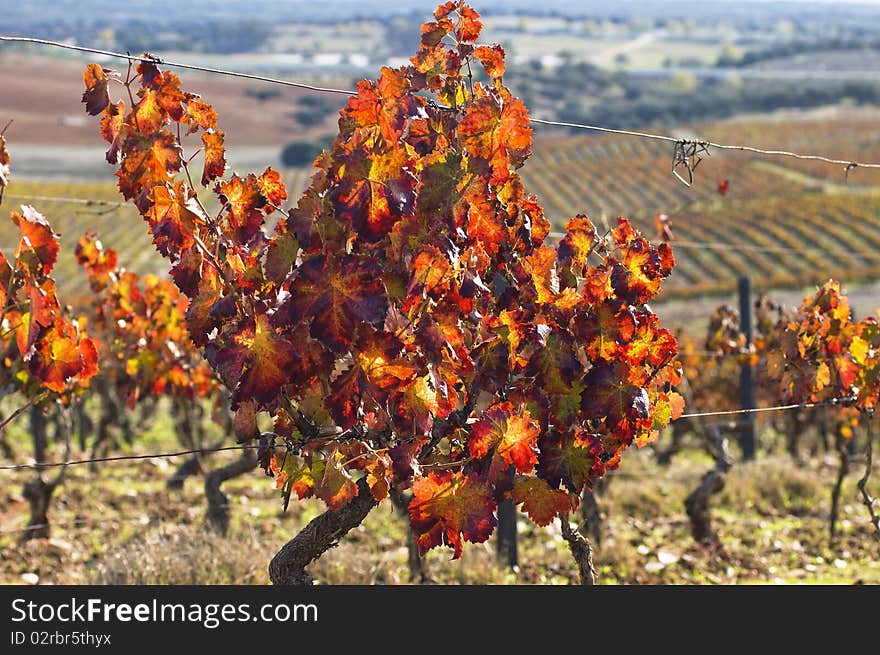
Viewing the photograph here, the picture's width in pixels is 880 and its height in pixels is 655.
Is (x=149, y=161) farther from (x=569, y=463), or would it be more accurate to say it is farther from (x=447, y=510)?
(x=569, y=463)

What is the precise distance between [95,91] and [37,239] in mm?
706

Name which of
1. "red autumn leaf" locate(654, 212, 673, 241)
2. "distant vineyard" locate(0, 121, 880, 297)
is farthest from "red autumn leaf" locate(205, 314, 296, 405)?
"distant vineyard" locate(0, 121, 880, 297)

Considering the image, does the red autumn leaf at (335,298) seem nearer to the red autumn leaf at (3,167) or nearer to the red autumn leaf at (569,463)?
the red autumn leaf at (569,463)

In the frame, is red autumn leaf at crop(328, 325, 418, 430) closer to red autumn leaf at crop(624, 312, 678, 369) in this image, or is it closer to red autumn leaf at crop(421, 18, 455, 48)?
red autumn leaf at crop(624, 312, 678, 369)

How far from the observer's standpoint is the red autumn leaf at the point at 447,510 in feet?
9.64

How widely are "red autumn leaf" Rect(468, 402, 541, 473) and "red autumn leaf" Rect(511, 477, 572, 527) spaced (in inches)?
11.4

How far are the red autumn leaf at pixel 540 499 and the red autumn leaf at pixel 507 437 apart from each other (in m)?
0.29

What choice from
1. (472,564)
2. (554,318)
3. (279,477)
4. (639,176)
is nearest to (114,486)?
(472,564)

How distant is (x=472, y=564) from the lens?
235 inches

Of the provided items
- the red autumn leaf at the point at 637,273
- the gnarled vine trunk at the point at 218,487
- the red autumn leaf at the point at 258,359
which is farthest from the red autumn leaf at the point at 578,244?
the gnarled vine trunk at the point at 218,487

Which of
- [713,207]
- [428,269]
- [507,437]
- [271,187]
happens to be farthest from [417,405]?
[713,207]

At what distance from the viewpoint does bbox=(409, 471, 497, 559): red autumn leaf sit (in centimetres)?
294

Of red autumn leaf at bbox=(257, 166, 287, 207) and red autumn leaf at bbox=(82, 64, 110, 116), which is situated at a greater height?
red autumn leaf at bbox=(82, 64, 110, 116)
